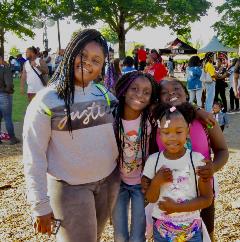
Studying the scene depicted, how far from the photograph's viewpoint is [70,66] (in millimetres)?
2447

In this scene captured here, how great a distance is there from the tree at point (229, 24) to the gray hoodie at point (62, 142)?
88.8 ft

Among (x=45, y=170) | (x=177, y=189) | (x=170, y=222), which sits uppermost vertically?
(x=45, y=170)

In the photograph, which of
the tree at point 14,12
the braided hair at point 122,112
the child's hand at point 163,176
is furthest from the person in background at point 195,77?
the tree at point 14,12

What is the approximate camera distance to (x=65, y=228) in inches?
94.8

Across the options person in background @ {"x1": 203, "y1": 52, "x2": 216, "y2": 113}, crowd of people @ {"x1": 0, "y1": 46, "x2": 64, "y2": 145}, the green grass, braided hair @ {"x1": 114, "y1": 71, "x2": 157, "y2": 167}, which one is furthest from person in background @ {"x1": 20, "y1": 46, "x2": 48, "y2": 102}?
braided hair @ {"x1": 114, "y1": 71, "x2": 157, "y2": 167}

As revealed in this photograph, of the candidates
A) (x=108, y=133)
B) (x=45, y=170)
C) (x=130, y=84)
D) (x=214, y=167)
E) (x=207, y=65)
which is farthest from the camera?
(x=207, y=65)

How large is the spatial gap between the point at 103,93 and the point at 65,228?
0.80 meters

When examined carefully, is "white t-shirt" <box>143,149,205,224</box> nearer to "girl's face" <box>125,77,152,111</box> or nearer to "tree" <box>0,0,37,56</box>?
"girl's face" <box>125,77,152,111</box>

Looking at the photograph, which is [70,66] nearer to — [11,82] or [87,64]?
[87,64]

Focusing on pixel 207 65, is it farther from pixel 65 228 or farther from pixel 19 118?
pixel 65 228

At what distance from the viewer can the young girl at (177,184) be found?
Answer: 254 cm

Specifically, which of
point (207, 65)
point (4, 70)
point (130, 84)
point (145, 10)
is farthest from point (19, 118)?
point (145, 10)

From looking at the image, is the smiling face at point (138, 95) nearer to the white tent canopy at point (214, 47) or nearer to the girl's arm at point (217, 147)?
the girl's arm at point (217, 147)

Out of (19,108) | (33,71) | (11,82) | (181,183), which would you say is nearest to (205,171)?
(181,183)
